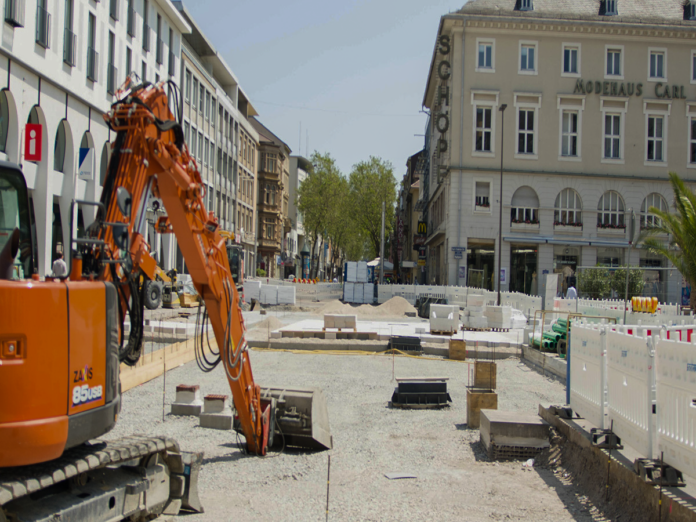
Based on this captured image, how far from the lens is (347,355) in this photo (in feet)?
65.1

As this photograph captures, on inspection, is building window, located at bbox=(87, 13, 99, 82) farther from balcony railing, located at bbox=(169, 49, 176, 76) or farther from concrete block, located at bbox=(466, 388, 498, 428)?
concrete block, located at bbox=(466, 388, 498, 428)

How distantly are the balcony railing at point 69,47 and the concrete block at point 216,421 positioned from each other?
→ 20.4 meters

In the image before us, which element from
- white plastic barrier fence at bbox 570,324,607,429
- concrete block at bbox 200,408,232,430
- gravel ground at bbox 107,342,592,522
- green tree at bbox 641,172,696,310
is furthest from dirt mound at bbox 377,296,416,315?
white plastic barrier fence at bbox 570,324,607,429

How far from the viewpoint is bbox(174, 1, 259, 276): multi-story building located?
4806 centimetres

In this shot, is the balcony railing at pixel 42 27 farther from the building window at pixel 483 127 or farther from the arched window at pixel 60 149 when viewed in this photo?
the building window at pixel 483 127

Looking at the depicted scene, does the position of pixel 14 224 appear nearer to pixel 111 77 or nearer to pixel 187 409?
pixel 187 409

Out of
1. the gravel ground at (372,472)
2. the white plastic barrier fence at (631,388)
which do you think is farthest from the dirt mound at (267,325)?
the white plastic barrier fence at (631,388)

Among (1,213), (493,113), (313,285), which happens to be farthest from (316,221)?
(1,213)

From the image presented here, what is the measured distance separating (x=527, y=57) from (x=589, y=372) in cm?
3835

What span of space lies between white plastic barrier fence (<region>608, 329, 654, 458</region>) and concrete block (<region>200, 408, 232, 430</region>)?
5.59m

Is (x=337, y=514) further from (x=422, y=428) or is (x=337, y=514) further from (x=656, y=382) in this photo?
(x=422, y=428)

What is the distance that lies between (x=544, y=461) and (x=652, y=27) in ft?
138

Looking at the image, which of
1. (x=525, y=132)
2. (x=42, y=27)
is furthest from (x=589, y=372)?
(x=525, y=132)

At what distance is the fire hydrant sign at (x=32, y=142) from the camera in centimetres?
2195
